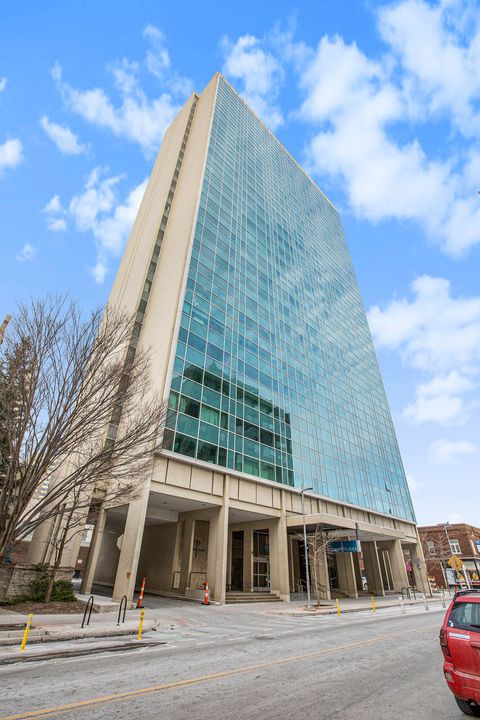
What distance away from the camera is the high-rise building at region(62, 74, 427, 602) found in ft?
83.5

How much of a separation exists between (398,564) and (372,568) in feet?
10.7

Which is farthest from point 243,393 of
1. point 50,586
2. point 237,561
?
point 50,586

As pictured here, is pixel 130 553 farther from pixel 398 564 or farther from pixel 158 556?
pixel 398 564

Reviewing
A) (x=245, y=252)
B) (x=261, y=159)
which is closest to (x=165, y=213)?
(x=245, y=252)

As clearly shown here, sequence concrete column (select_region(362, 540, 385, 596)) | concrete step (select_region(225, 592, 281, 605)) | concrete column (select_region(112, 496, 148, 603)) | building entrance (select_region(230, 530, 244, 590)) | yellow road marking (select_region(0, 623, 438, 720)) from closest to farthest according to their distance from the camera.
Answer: yellow road marking (select_region(0, 623, 438, 720)), concrete column (select_region(112, 496, 148, 603)), concrete step (select_region(225, 592, 281, 605)), building entrance (select_region(230, 530, 244, 590)), concrete column (select_region(362, 540, 385, 596))

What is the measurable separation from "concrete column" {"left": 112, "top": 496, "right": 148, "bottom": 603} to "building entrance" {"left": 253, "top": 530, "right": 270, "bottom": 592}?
15.8 metres

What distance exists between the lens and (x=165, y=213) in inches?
1608

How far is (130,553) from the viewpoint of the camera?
20250 millimetres

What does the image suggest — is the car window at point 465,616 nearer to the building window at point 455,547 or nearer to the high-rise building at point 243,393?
the high-rise building at point 243,393

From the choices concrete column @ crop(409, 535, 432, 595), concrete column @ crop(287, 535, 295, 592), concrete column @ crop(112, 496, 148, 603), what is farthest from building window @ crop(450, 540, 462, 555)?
concrete column @ crop(112, 496, 148, 603)

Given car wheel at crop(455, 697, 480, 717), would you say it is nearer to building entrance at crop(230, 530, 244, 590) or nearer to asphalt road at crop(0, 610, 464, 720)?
asphalt road at crop(0, 610, 464, 720)

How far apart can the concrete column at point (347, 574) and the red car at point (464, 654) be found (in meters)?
33.2

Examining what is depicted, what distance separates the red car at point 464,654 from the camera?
4.96 metres

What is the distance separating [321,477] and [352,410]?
45.5 feet
